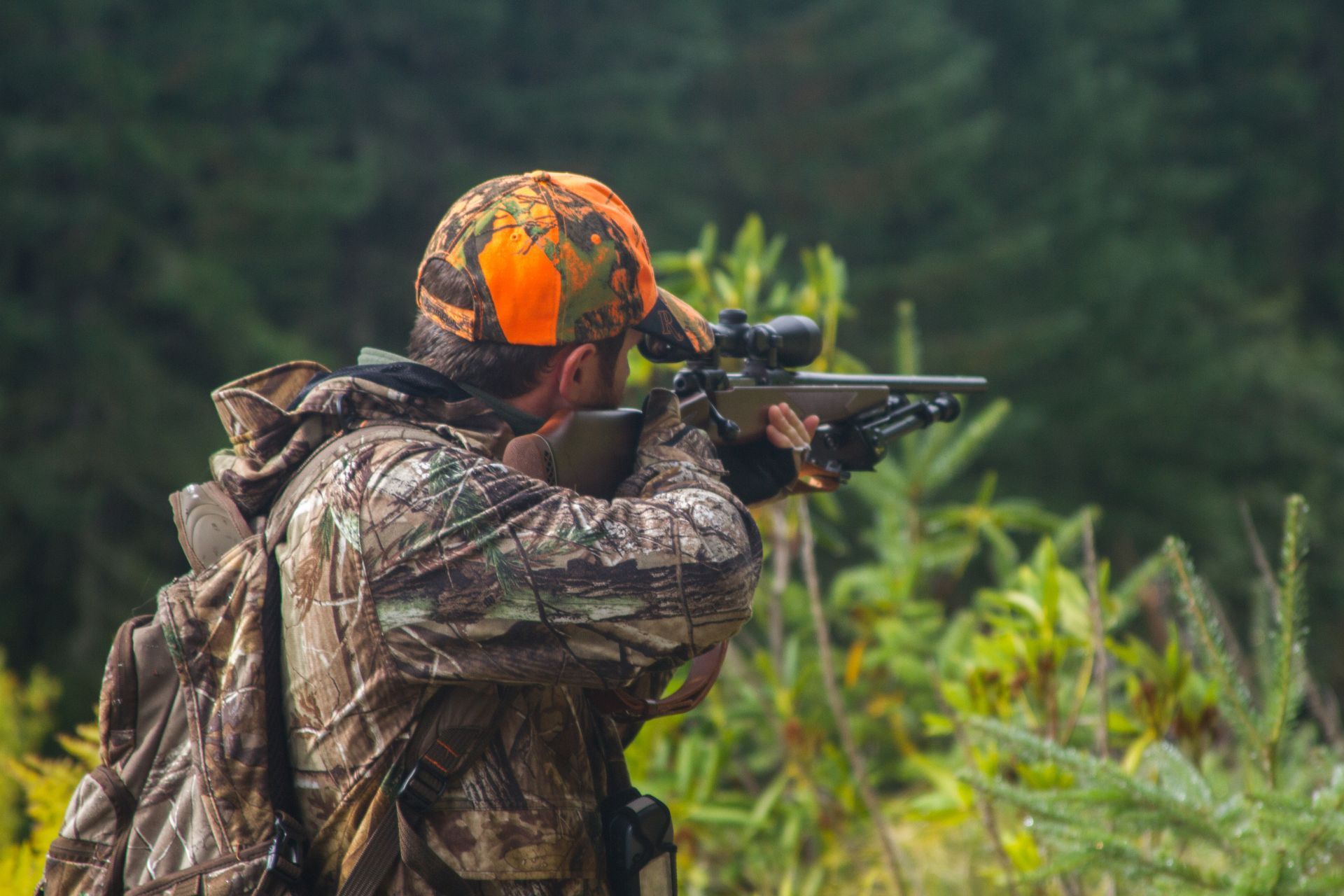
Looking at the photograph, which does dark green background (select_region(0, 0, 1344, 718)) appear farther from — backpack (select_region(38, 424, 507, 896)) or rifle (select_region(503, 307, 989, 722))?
backpack (select_region(38, 424, 507, 896))

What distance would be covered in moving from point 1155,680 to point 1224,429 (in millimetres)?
15890

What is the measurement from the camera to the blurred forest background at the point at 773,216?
10117mm

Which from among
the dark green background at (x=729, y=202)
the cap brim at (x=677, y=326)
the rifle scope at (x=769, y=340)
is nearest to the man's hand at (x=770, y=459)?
the rifle scope at (x=769, y=340)

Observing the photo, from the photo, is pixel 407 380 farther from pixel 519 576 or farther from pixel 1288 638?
pixel 1288 638

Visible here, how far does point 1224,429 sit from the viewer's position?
17.8m

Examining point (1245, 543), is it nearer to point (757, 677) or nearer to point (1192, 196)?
point (1192, 196)

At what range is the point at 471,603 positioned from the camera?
5.21ft

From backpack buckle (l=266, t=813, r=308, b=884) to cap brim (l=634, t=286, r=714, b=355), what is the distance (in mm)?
890

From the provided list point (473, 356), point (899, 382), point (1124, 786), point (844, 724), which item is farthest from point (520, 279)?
point (844, 724)

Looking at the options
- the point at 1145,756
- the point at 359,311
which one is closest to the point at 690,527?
the point at 1145,756

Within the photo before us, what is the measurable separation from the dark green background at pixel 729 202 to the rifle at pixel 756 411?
4.97 meters

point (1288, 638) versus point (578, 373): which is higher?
point (578, 373)

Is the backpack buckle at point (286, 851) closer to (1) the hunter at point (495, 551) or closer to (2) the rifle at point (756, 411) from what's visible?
(1) the hunter at point (495, 551)

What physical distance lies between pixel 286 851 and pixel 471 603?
1.51 feet
